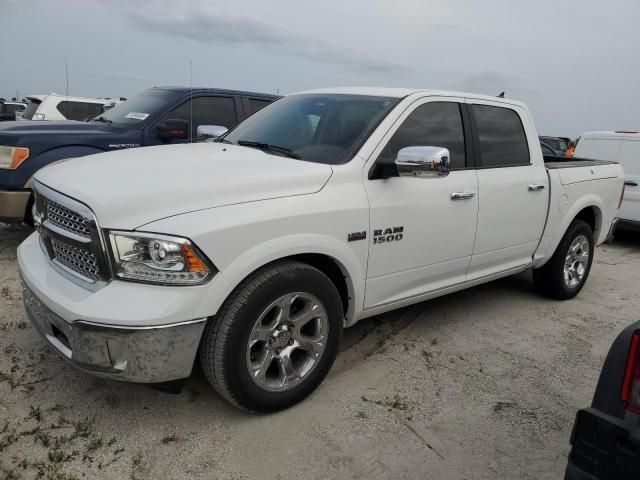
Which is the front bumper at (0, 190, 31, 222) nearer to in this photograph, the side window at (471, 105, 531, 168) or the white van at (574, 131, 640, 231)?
the side window at (471, 105, 531, 168)

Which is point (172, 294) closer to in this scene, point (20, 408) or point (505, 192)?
point (20, 408)

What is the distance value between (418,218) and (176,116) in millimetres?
3816

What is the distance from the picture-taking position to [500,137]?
4246 mm

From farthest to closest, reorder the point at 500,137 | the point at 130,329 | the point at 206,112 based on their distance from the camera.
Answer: the point at 206,112 → the point at 500,137 → the point at 130,329

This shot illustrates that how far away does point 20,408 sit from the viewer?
278 cm

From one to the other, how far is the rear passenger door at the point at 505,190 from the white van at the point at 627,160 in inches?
151

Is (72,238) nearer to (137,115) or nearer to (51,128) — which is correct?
(51,128)

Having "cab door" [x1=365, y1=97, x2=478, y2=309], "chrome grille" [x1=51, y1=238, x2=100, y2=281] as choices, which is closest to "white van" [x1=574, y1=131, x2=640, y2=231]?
"cab door" [x1=365, y1=97, x2=478, y2=309]

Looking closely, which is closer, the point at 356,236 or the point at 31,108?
the point at 356,236

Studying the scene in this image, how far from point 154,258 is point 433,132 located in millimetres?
2177

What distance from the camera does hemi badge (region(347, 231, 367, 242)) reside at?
3.01 meters

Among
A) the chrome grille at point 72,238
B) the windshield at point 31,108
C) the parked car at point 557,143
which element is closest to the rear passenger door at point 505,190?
the chrome grille at point 72,238

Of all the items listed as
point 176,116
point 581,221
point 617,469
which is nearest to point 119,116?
point 176,116

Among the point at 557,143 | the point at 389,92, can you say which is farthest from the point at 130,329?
the point at 557,143
